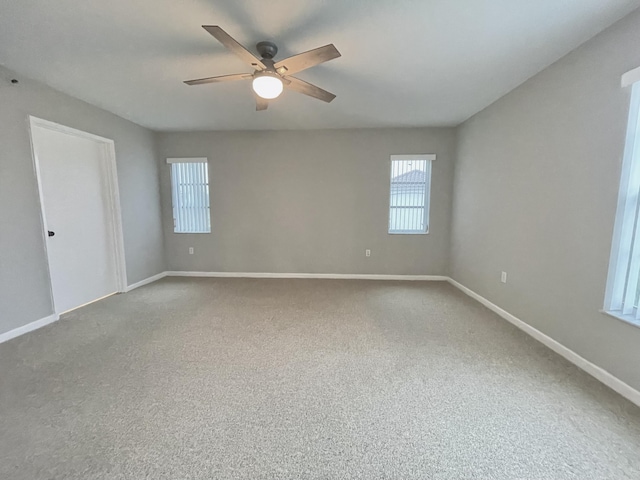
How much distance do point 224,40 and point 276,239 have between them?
3239 mm

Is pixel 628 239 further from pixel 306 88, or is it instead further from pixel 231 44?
pixel 231 44

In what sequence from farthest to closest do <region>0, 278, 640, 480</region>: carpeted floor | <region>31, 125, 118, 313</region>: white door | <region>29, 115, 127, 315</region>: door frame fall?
<region>29, 115, 127, 315</region>: door frame → <region>31, 125, 118, 313</region>: white door → <region>0, 278, 640, 480</region>: carpeted floor

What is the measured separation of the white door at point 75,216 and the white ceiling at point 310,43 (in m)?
0.65

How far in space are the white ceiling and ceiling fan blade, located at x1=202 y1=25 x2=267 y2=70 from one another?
0.68 feet

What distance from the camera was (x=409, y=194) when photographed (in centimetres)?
450

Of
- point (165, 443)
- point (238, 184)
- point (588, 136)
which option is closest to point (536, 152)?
point (588, 136)

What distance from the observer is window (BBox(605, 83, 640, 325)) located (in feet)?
5.73

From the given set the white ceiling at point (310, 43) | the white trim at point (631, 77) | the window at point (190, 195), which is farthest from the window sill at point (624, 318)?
the window at point (190, 195)

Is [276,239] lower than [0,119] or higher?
lower

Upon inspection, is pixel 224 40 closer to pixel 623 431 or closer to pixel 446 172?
pixel 623 431

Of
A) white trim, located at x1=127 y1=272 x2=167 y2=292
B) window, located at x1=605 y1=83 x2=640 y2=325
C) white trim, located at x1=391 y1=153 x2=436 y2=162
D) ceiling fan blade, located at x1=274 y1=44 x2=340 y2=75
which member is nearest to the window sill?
window, located at x1=605 y1=83 x2=640 y2=325

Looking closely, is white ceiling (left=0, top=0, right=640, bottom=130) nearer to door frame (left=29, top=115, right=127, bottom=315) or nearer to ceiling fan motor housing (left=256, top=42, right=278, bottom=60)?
ceiling fan motor housing (left=256, top=42, right=278, bottom=60)

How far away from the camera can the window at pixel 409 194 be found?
4.43 meters

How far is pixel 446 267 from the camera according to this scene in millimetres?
4516
